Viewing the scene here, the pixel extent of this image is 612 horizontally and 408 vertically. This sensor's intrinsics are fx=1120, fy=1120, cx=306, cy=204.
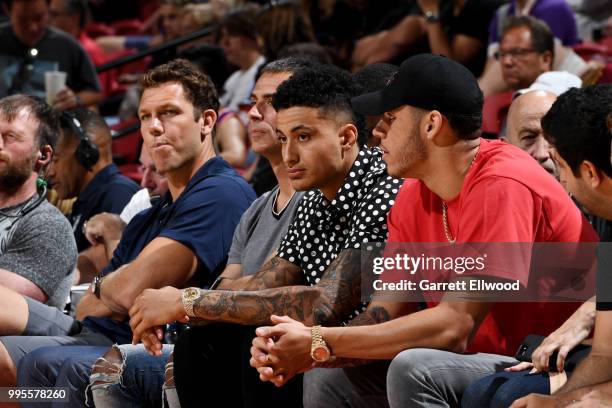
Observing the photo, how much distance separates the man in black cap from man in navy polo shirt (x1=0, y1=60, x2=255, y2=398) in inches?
37.8

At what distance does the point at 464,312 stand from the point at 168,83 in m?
1.99

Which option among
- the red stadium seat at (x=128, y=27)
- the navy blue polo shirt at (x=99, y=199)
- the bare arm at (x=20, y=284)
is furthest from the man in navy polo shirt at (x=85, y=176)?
the red stadium seat at (x=128, y=27)

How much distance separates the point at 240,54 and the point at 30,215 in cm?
319

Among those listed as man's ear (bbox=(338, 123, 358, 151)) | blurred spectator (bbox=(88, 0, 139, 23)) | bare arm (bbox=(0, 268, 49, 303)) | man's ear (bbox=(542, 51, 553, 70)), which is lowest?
bare arm (bbox=(0, 268, 49, 303))

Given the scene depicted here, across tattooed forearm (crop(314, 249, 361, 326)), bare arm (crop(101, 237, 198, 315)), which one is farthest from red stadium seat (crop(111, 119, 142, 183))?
tattooed forearm (crop(314, 249, 361, 326))

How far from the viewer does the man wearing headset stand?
4434 mm

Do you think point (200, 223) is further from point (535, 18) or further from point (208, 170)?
point (535, 18)

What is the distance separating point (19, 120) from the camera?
4809 millimetres

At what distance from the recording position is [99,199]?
545cm

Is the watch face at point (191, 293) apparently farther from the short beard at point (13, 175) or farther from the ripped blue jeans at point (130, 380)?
the short beard at point (13, 175)

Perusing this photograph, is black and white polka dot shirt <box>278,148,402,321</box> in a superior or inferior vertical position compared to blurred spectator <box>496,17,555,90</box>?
inferior

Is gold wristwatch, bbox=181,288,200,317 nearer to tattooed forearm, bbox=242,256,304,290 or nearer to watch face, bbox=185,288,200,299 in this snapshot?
watch face, bbox=185,288,200,299

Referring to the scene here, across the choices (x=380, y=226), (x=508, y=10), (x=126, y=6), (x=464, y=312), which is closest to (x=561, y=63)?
(x=508, y=10)

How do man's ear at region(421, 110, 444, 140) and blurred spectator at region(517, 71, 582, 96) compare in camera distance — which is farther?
blurred spectator at region(517, 71, 582, 96)
